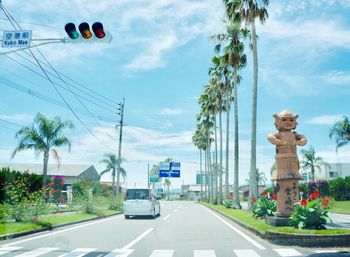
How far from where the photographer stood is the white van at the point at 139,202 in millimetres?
23062

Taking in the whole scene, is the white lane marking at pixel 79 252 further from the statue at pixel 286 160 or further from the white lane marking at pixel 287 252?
the statue at pixel 286 160

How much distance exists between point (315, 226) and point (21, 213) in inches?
485

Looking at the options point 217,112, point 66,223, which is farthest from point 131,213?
point 217,112

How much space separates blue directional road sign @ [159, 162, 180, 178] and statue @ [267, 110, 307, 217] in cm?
4891

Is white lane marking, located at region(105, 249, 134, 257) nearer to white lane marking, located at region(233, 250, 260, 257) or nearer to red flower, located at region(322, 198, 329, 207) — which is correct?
white lane marking, located at region(233, 250, 260, 257)

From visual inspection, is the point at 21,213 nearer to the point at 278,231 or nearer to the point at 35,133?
the point at 278,231

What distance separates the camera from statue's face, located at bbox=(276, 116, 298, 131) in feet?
47.3

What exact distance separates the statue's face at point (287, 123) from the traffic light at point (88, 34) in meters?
7.66

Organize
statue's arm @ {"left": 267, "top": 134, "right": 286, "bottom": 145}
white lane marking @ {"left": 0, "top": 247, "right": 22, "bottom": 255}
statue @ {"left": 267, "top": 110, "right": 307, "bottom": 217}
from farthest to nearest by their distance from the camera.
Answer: statue's arm @ {"left": 267, "top": 134, "right": 286, "bottom": 145} → statue @ {"left": 267, "top": 110, "right": 307, "bottom": 217} → white lane marking @ {"left": 0, "top": 247, "right": 22, "bottom": 255}

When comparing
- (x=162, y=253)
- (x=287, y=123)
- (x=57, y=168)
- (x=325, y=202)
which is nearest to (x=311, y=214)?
(x=325, y=202)

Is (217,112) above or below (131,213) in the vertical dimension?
above

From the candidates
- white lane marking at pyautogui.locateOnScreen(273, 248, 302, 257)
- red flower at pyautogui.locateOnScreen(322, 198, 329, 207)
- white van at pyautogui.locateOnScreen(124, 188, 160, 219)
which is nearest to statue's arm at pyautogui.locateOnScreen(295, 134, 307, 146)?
red flower at pyautogui.locateOnScreen(322, 198, 329, 207)

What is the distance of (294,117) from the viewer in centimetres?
1449

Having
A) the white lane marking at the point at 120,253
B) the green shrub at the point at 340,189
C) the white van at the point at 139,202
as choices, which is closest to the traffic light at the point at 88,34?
the white lane marking at the point at 120,253
